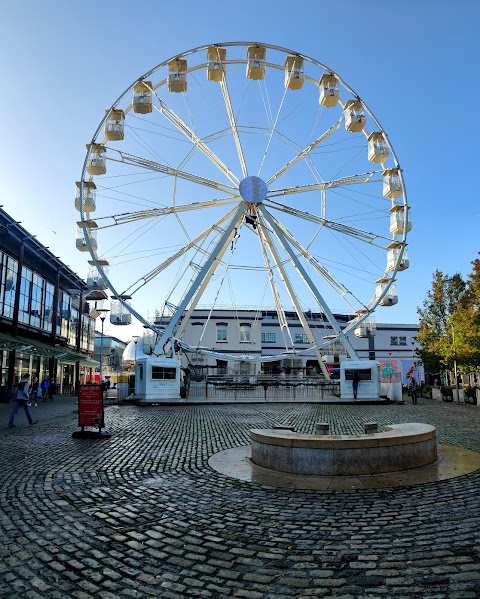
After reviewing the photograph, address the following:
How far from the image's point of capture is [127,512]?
612 cm

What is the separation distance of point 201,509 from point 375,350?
208 feet

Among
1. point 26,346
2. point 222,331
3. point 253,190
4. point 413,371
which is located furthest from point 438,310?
point 26,346

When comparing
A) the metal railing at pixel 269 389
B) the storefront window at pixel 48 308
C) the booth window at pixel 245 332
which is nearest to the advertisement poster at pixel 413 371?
the metal railing at pixel 269 389

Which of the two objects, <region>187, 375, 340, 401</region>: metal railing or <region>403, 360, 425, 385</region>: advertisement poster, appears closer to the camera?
<region>187, 375, 340, 401</region>: metal railing

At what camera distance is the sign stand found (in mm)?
13180

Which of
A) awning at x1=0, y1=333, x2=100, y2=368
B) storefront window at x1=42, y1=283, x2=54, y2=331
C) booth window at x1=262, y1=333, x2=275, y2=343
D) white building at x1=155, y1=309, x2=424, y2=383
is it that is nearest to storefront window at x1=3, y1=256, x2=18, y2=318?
awning at x1=0, y1=333, x2=100, y2=368

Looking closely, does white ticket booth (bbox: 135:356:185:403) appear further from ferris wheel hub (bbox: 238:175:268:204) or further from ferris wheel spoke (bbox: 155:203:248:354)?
ferris wheel hub (bbox: 238:175:268:204)

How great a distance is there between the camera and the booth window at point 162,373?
2766 centimetres

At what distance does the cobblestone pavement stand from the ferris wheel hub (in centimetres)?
2179

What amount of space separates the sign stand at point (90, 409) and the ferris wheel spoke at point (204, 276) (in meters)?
14.4

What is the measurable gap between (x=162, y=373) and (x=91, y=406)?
14531mm

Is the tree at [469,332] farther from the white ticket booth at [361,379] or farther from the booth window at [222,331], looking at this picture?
the booth window at [222,331]

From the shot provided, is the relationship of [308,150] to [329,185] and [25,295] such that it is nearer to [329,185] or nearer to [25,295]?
[329,185]

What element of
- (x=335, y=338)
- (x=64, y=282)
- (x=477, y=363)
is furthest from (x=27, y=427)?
(x=64, y=282)
